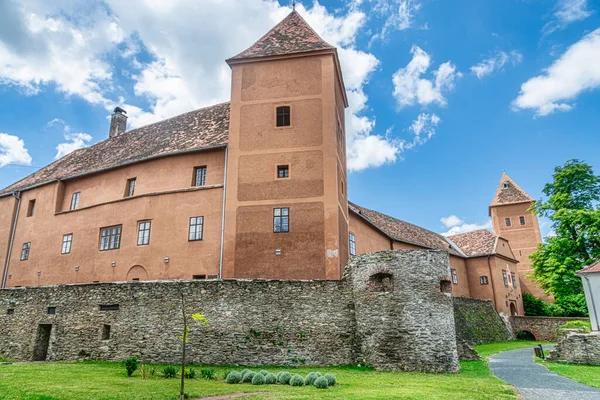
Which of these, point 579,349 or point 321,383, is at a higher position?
point 579,349

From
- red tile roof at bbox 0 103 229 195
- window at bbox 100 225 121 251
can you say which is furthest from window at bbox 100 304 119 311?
red tile roof at bbox 0 103 229 195

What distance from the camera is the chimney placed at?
3497cm

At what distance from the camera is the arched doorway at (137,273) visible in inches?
903

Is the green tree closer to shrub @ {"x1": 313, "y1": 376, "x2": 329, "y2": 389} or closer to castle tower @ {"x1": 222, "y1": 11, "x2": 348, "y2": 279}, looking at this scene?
castle tower @ {"x1": 222, "y1": 11, "x2": 348, "y2": 279}

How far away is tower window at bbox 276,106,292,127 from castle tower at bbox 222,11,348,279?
5cm

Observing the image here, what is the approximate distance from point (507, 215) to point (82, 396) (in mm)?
54032

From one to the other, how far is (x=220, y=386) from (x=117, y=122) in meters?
29.1

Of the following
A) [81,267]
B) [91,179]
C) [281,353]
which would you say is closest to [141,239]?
[81,267]

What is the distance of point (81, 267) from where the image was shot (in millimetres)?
25250

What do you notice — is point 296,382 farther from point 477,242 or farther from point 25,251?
point 477,242

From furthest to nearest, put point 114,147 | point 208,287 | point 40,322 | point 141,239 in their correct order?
point 114,147 → point 141,239 → point 40,322 → point 208,287

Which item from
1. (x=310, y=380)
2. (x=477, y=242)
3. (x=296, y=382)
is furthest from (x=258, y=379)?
(x=477, y=242)

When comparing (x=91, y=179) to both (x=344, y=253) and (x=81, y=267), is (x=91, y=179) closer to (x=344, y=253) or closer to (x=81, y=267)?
(x=81, y=267)

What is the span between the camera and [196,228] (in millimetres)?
22359
